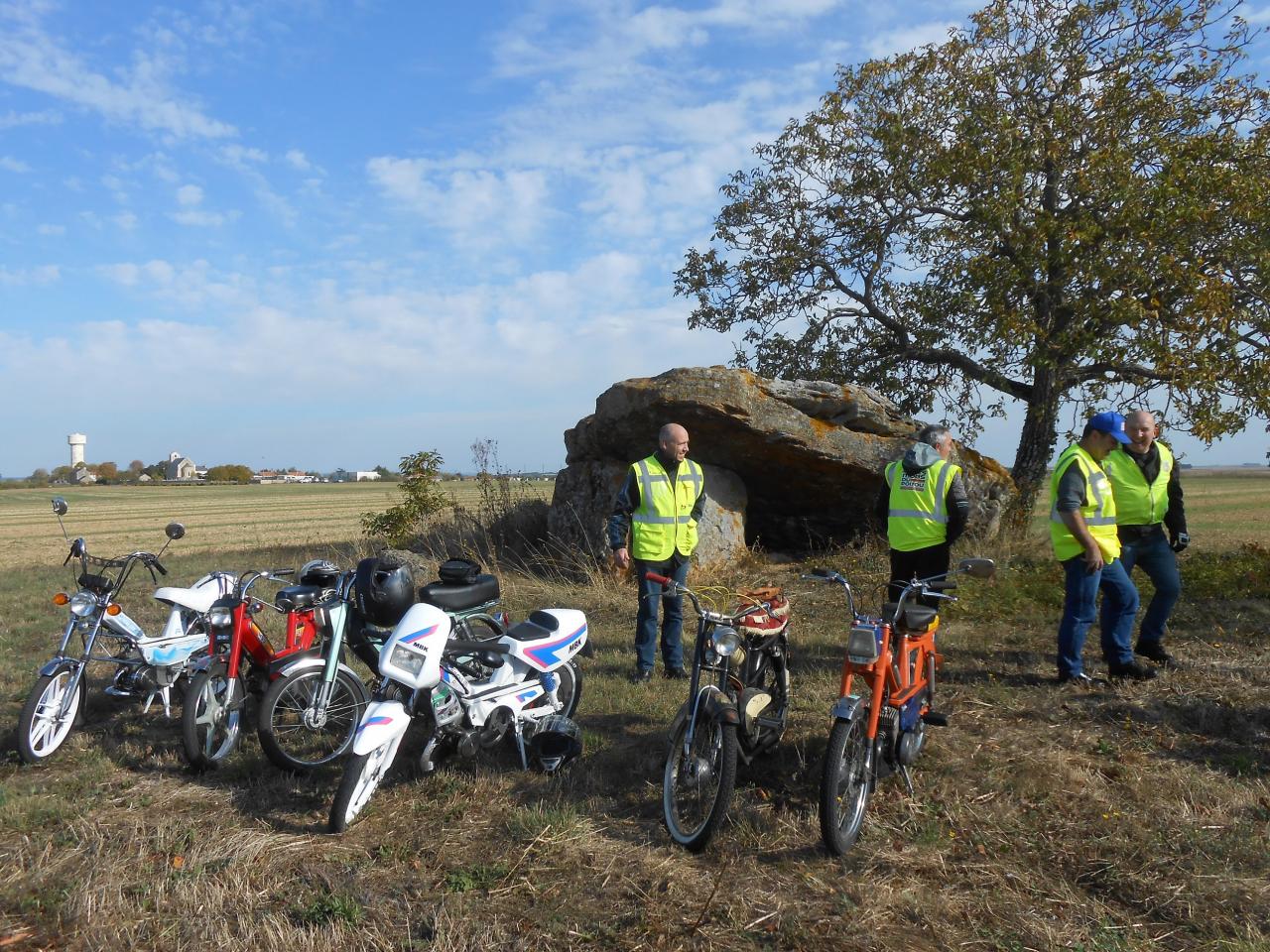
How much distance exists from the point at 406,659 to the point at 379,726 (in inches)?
13.8

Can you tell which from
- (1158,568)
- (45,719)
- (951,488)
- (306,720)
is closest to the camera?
(306,720)

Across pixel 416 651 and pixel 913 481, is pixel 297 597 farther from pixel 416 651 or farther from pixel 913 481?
pixel 913 481

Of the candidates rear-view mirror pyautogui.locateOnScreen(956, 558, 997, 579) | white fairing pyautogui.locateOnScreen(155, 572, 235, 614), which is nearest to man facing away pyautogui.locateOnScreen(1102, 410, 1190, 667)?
rear-view mirror pyautogui.locateOnScreen(956, 558, 997, 579)

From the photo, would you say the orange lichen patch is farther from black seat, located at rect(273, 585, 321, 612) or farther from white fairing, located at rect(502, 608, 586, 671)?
black seat, located at rect(273, 585, 321, 612)

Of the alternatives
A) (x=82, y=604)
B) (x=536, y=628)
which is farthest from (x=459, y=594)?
(x=82, y=604)

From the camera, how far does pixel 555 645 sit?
4.95 m

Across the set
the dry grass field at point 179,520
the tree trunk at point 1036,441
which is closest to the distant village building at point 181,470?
the dry grass field at point 179,520

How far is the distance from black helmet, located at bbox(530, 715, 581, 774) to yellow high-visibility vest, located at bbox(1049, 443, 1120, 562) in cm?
323

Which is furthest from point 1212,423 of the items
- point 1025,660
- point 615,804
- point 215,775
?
point 215,775

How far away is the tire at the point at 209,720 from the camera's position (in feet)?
15.8

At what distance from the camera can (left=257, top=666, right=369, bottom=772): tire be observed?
4668mm

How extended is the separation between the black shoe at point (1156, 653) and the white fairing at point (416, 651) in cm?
491

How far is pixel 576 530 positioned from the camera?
11.0 metres

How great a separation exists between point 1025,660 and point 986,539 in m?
4.07
